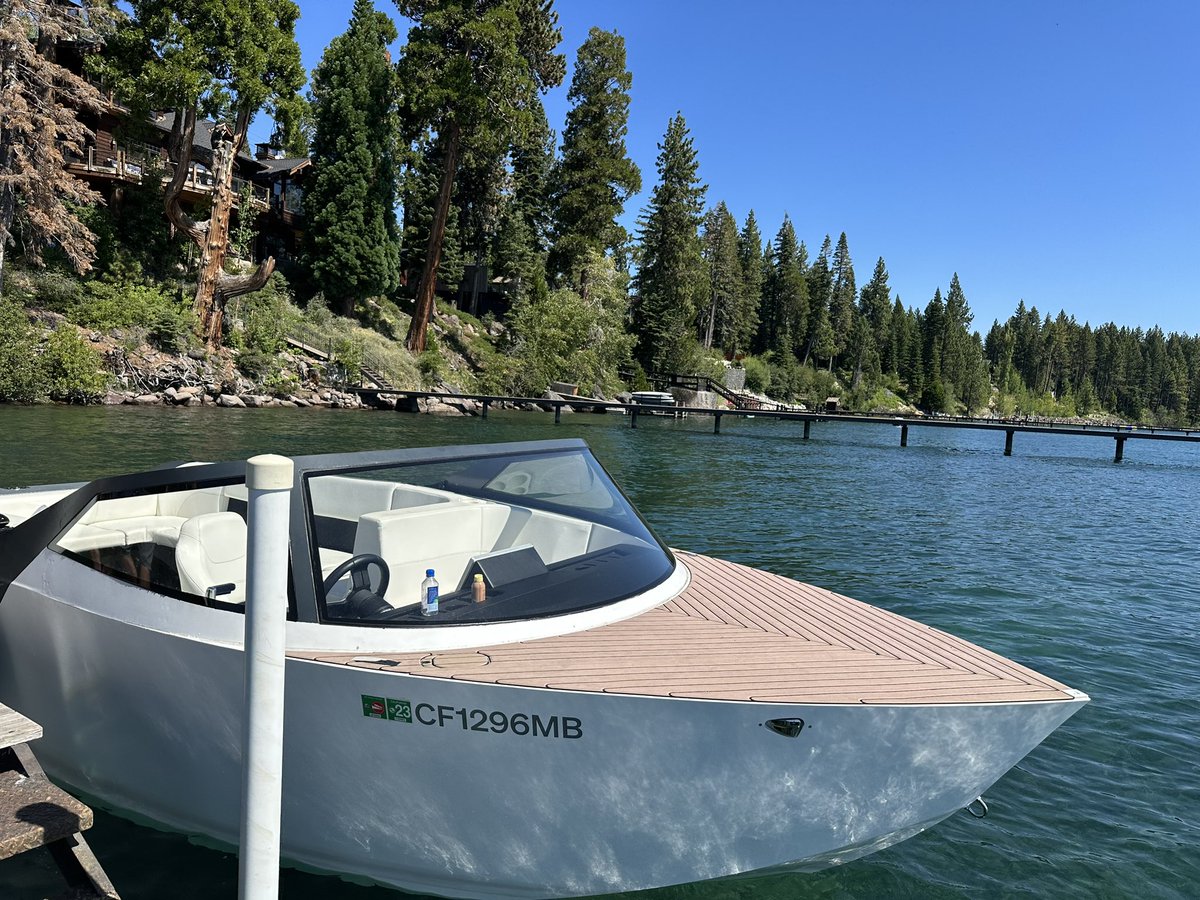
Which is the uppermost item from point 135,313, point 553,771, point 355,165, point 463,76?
point 463,76

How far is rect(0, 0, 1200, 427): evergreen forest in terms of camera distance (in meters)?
30.4

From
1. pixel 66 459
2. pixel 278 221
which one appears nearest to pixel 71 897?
pixel 66 459

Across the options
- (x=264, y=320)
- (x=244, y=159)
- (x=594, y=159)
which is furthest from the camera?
(x=594, y=159)

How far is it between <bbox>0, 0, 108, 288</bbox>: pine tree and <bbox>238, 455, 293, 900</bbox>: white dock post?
106 ft

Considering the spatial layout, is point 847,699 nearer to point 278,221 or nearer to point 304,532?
point 304,532

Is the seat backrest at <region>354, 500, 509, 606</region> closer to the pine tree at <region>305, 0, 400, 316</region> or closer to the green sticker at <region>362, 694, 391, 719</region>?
the green sticker at <region>362, 694, 391, 719</region>

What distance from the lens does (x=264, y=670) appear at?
2783 millimetres

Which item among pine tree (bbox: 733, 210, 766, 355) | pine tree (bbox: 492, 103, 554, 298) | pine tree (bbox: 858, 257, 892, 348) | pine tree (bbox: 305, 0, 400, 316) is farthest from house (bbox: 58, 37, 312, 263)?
pine tree (bbox: 858, 257, 892, 348)

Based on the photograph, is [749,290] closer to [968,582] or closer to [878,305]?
[878,305]

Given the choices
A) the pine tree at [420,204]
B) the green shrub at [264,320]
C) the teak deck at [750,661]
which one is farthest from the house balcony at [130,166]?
the teak deck at [750,661]

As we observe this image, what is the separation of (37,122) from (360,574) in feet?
109

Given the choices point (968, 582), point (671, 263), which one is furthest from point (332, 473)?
point (671, 263)

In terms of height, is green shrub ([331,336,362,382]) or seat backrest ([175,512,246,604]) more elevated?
green shrub ([331,336,362,382])

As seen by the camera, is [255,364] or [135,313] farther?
[255,364]
